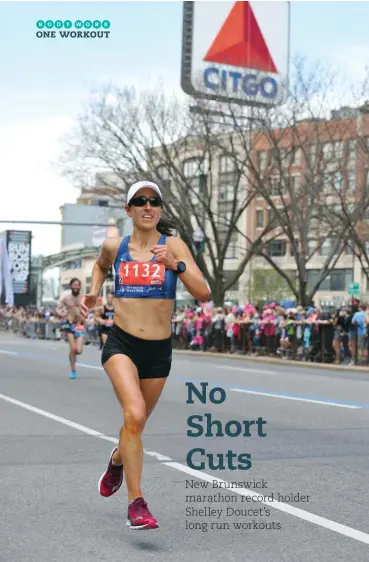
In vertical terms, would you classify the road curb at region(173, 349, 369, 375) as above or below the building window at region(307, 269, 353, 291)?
below

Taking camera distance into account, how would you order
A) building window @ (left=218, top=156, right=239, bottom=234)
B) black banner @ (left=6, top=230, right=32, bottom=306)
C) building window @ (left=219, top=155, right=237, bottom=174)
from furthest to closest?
black banner @ (left=6, top=230, right=32, bottom=306) < building window @ (left=218, top=156, right=239, bottom=234) < building window @ (left=219, top=155, right=237, bottom=174)

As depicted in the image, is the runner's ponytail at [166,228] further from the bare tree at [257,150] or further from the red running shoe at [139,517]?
the bare tree at [257,150]

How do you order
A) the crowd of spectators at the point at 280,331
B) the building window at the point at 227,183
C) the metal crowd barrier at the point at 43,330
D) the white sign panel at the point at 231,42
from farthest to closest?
the metal crowd barrier at the point at 43,330 → the building window at the point at 227,183 → the white sign panel at the point at 231,42 → the crowd of spectators at the point at 280,331

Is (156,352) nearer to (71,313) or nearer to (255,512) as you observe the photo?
(255,512)

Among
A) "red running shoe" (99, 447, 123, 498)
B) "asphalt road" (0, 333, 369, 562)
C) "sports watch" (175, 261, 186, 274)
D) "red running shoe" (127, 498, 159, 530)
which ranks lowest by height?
"asphalt road" (0, 333, 369, 562)

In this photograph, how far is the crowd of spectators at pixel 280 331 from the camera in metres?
27.1

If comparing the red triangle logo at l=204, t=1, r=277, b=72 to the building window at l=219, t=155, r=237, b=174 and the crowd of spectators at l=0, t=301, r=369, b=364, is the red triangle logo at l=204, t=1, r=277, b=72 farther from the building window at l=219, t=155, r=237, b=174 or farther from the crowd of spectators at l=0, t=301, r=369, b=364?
the crowd of spectators at l=0, t=301, r=369, b=364

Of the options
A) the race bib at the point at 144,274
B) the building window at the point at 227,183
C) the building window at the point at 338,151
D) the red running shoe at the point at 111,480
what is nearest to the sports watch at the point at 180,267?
the race bib at the point at 144,274

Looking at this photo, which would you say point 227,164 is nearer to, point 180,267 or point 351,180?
point 351,180

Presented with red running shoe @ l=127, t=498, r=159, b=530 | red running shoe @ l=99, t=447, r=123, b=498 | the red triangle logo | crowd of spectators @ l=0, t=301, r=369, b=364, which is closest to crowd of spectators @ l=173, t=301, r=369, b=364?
crowd of spectators @ l=0, t=301, r=369, b=364

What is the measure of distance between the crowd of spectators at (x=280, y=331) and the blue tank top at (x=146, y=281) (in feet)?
66.1

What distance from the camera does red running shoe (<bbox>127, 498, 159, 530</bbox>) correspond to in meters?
5.91

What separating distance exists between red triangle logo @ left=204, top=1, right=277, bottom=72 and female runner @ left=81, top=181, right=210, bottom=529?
135ft

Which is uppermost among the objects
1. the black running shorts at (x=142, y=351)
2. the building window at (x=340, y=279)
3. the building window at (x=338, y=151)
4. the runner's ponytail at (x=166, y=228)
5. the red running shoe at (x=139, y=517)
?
the building window at (x=338, y=151)
